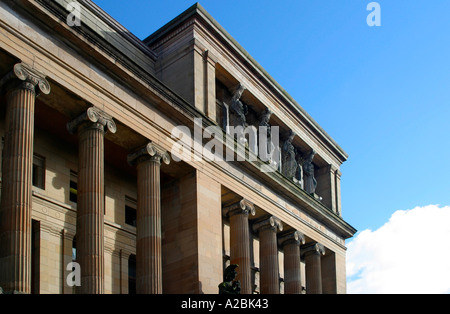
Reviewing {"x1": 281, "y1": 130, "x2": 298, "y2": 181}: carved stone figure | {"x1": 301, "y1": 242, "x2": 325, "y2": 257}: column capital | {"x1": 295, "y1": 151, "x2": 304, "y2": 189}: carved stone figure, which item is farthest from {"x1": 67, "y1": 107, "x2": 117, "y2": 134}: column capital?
{"x1": 295, "y1": 151, "x2": 304, "y2": 189}: carved stone figure

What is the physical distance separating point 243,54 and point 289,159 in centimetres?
862

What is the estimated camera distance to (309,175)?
5231 centimetres

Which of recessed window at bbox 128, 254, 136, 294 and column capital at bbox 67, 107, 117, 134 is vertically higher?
column capital at bbox 67, 107, 117, 134

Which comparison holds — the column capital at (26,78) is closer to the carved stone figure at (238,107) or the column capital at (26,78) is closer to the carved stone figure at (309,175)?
the carved stone figure at (238,107)

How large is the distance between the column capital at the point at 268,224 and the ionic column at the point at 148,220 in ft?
32.0

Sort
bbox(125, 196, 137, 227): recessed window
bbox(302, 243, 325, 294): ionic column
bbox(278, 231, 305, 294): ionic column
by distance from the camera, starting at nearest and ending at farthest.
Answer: bbox(125, 196, 137, 227): recessed window → bbox(278, 231, 305, 294): ionic column → bbox(302, 243, 325, 294): ionic column

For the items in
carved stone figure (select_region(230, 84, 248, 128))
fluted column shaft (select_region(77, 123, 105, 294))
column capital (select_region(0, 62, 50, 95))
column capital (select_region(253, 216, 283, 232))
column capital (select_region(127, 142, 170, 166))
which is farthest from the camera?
carved stone figure (select_region(230, 84, 248, 128))

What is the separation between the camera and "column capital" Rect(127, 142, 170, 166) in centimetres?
3478

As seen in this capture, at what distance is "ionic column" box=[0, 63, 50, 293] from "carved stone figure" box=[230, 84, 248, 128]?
51.6 ft

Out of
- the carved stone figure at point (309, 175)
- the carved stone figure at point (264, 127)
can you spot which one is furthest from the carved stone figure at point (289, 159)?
the carved stone figure at point (309, 175)

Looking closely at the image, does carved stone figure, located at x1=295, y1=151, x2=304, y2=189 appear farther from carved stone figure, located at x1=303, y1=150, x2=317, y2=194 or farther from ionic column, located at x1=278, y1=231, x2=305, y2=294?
ionic column, located at x1=278, y1=231, x2=305, y2=294

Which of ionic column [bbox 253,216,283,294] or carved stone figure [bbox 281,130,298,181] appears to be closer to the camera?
ionic column [bbox 253,216,283,294]
